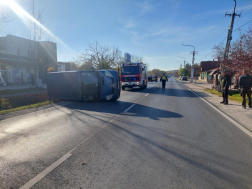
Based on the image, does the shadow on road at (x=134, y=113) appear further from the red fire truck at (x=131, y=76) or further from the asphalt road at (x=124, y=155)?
the red fire truck at (x=131, y=76)

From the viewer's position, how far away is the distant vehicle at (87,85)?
40.3 feet

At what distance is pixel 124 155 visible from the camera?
4.32 m

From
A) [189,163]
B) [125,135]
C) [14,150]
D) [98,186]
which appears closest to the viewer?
[98,186]

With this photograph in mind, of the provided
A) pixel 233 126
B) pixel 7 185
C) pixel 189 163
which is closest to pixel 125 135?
pixel 189 163

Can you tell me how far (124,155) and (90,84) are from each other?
8428 mm

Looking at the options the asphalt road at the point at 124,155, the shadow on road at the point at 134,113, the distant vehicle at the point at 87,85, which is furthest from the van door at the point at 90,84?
the asphalt road at the point at 124,155

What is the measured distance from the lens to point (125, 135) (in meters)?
5.71

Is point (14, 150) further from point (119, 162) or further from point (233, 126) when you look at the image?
point (233, 126)

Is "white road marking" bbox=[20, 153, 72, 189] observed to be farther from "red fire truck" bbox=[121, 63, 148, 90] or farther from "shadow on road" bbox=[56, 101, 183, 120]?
"red fire truck" bbox=[121, 63, 148, 90]

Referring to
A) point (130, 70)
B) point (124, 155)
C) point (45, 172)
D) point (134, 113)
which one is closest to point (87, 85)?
point (134, 113)

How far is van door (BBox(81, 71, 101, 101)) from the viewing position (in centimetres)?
1225

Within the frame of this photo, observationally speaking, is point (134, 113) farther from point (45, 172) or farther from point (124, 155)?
point (45, 172)

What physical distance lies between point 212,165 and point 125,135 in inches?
97.3

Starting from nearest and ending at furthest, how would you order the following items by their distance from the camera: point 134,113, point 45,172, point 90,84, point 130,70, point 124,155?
point 45,172 → point 124,155 → point 134,113 → point 90,84 → point 130,70
